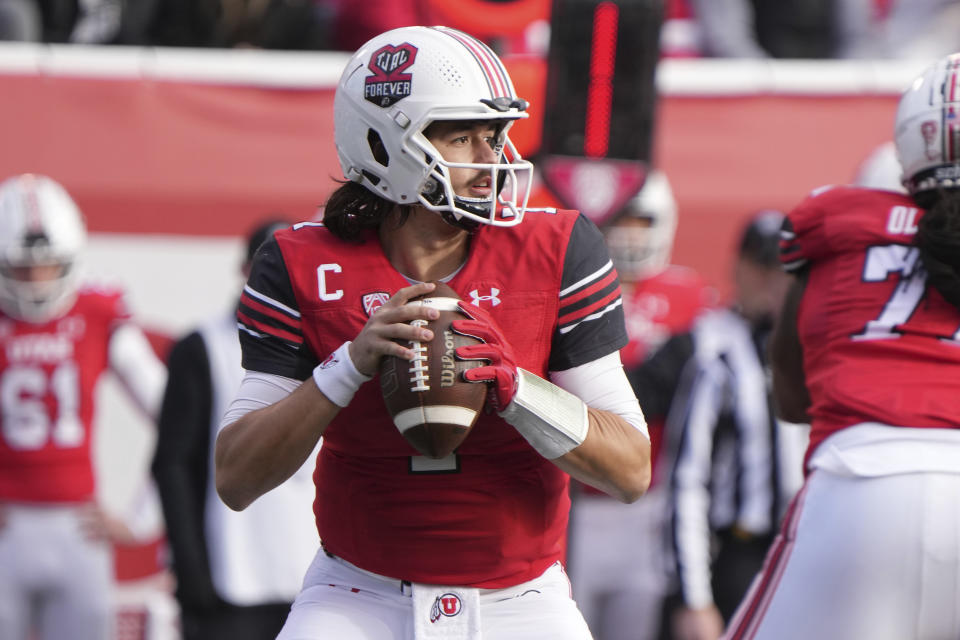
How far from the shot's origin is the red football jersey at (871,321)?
3404 millimetres

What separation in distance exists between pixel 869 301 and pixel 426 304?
1232 mm

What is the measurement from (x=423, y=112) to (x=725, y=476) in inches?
113

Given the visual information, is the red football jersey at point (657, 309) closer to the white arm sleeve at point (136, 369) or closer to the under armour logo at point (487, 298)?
the white arm sleeve at point (136, 369)

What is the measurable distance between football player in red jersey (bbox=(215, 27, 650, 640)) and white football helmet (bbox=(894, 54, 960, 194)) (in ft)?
3.06

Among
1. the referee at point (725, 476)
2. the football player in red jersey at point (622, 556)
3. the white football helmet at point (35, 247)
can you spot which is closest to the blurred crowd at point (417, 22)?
the white football helmet at point (35, 247)

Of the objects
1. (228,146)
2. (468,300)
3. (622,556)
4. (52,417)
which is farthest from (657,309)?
(468,300)

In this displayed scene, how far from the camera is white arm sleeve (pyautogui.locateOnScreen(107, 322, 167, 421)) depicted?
6.37 metres

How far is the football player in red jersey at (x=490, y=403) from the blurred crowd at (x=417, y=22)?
4698 mm

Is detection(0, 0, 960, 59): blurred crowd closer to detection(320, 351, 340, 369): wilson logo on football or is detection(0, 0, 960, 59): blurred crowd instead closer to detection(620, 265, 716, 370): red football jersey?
detection(620, 265, 716, 370): red football jersey

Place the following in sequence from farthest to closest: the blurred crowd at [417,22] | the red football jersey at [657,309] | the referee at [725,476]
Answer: the blurred crowd at [417,22] < the red football jersey at [657,309] < the referee at [725,476]

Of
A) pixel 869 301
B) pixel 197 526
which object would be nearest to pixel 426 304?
pixel 869 301

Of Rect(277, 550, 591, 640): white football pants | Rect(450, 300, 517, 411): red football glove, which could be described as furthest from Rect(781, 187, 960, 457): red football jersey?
Rect(450, 300, 517, 411): red football glove

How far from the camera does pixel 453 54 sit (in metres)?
3.05

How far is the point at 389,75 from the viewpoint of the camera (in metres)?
3.05
